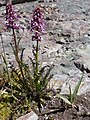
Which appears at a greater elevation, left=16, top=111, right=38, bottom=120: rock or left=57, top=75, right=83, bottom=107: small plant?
left=57, top=75, right=83, bottom=107: small plant

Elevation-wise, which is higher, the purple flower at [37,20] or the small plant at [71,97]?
the purple flower at [37,20]

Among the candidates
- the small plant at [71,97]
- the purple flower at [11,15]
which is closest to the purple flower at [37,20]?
the purple flower at [11,15]

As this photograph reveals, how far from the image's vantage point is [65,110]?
3797 mm

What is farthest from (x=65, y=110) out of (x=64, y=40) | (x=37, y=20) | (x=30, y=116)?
(x=64, y=40)

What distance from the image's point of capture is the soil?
373 cm

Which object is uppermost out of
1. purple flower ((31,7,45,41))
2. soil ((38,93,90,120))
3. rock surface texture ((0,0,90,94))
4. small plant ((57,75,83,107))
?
purple flower ((31,7,45,41))

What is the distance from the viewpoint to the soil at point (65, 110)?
373 centimetres

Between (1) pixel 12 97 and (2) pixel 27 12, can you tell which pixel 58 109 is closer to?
(1) pixel 12 97

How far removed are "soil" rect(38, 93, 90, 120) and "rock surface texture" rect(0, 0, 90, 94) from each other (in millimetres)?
149

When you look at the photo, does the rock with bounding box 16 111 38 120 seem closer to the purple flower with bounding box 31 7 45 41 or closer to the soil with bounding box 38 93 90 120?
the soil with bounding box 38 93 90 120

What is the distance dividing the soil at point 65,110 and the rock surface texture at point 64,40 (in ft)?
0.49

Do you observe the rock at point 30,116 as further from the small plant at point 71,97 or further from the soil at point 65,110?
the small plant at point 71,97

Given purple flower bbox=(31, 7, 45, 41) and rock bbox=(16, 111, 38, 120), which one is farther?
rock bbox=(16, 111, 38, 120)

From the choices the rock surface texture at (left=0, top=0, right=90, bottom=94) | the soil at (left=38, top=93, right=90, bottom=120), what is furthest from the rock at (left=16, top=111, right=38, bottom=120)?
the rock surface texture at (left=0, top=0, right=90, bottom=94)
